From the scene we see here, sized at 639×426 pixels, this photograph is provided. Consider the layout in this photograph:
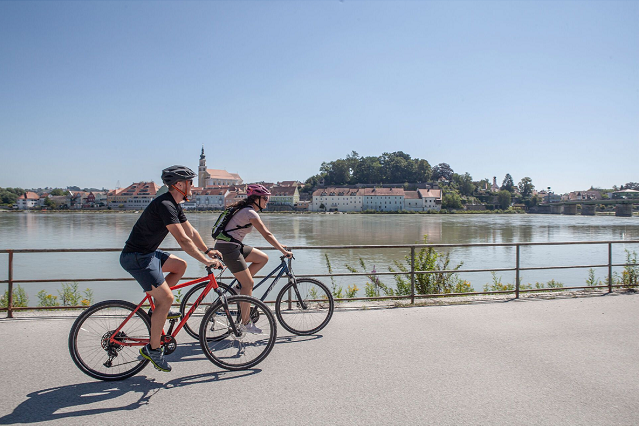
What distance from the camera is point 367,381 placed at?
148 inches

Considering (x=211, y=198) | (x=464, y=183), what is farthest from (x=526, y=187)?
(x=211, y=198)

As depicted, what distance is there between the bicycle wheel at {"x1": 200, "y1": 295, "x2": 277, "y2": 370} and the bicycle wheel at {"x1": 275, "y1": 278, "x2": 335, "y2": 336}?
927 millimetres

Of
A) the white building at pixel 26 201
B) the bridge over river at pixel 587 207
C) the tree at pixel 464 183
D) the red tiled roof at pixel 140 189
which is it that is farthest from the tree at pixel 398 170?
the white building at pixel 26 201

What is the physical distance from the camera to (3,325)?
17.7ft

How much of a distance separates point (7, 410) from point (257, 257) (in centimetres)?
249

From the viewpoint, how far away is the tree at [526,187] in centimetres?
17750

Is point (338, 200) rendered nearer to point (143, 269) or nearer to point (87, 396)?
point (143, 269)

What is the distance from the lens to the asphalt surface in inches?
124

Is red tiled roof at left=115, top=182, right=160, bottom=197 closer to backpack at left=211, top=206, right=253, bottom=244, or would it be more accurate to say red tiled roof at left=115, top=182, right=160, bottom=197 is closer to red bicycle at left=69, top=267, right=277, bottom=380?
backpack at left=211, top=206, right=253, bottom=244

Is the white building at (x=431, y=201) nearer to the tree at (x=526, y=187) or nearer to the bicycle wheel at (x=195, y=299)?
the tree at (x=526, y=187)

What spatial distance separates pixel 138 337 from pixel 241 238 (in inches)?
55.7

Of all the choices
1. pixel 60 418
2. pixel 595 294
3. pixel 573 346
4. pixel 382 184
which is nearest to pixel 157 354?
pixel 60 418

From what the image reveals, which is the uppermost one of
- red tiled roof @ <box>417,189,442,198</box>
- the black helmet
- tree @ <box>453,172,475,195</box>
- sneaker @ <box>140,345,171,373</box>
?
tree @ <box>453,172,475,195</box>

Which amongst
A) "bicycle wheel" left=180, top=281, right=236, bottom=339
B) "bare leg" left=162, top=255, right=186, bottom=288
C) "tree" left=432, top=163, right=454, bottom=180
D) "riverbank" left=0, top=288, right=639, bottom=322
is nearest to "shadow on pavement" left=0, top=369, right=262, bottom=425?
"bicycle wheel" left=180, top=281, right=236, bottom=339
